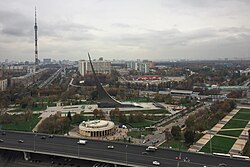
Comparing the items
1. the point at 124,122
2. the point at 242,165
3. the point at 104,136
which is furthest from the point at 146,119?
the point at 242,165

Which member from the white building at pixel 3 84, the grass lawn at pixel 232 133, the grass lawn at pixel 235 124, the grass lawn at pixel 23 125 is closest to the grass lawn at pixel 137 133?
the grass lawn at pixel 232 133

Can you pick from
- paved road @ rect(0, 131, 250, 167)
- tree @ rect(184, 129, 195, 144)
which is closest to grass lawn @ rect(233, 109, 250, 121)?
tree @ rect(184, 129, 195, 144)

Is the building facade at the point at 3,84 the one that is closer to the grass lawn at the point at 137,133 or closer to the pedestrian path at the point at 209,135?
the grass lawn at the point at 137,133

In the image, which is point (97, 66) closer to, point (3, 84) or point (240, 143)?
point (3, 84)

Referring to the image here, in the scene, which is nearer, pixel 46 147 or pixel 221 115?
pixel 46 147

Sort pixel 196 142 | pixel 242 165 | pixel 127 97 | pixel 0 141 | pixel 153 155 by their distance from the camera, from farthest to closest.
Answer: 1. pixel 127 97
2. pixel 196 142
3. pixel 0 141
4. pixel 153 155
5. pixel 242 165

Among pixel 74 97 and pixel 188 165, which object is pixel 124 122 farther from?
pixel 74 97

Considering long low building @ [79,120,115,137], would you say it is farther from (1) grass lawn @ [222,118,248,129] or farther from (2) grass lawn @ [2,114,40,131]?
(1) grass lawn @ [222,118,248,129]
